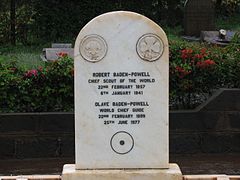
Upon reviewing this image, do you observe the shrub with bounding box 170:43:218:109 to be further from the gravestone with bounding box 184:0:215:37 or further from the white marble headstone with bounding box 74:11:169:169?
the gravestone with bounding box 184:0:215:37

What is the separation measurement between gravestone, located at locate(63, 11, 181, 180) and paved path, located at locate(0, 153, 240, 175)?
9.42 ft

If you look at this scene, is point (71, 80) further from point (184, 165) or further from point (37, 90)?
point (184, 165)

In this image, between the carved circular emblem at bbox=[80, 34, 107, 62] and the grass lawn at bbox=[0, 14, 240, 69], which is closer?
the carved circular emblem at bbox=[80, 34, 107, 62]

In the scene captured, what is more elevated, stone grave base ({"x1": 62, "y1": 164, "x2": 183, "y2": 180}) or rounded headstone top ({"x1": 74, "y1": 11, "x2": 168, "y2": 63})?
rounded headstone top ({"x1": 74, "y1": 11, "x2": 168, "y2": 63})

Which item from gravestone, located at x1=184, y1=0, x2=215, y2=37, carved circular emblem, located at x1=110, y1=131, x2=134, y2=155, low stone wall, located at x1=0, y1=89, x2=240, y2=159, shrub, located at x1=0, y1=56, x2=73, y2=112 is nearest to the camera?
carved circular emblem, located at x1=110, y1=131, x2=134, y2=155

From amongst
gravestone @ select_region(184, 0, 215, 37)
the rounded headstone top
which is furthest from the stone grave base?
gravestone @ select_region(184, 0, 215, 37)

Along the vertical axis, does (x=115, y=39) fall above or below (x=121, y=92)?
above

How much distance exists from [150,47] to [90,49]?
0.54m

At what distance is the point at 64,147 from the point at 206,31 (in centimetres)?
980

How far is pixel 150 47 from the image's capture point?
19.4 ft

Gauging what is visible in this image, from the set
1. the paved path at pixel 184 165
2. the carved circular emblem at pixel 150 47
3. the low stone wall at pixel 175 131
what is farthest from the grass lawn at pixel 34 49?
the carved circular emblem at pixel 150 47

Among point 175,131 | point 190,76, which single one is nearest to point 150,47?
point 175,131

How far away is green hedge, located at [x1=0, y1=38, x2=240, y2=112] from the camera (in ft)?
32.4

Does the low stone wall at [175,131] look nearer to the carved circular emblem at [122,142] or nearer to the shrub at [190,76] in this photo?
the shrub at [190,76]
